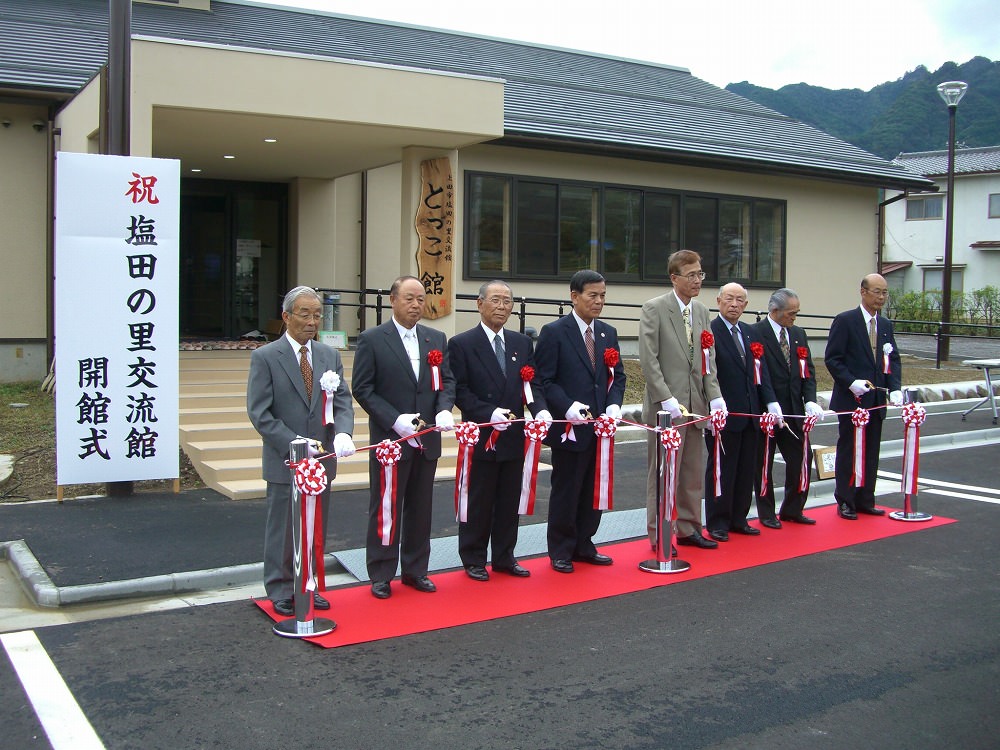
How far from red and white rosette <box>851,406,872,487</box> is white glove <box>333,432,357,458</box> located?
4894 millimetres

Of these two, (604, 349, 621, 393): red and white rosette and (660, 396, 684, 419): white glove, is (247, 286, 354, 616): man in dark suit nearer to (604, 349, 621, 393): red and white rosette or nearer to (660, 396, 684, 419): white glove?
(604, 349, 621, 393): red and white rosette

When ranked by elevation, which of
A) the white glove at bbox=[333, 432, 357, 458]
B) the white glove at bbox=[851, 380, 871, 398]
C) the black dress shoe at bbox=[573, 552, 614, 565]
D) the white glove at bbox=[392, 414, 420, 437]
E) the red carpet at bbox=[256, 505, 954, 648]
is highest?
the white glove at bbox=[851, 380, 871, 398]

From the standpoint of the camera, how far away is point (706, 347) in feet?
24.0

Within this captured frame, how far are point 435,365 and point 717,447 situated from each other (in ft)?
8.35

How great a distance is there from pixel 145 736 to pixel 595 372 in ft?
12.7

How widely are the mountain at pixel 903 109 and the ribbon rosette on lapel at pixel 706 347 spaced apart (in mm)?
51470

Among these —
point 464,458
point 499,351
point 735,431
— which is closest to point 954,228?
point 735,431

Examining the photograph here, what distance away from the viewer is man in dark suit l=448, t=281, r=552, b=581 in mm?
6441

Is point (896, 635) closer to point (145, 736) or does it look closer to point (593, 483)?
point (593, 483)

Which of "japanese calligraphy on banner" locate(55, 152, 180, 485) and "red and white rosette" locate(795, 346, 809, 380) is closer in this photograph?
"japanese calligraphy on banner" locate(55, 152, 180, 485)

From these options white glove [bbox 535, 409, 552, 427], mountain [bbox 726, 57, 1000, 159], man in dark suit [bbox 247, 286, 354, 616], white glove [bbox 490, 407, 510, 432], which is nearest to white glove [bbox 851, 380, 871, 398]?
white glove [bbox 535, 409, 552, 427]

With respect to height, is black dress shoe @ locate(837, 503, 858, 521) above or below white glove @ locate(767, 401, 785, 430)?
below

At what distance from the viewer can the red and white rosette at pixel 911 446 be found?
853cm

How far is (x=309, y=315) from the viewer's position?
5.65 m
